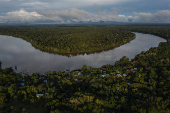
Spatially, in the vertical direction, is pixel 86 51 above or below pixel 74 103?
above

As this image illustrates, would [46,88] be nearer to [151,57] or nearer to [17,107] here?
[17,107]

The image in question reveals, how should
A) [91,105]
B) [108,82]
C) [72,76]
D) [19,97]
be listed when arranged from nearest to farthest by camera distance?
1. [91,105]
2. [19,97]
3. [108,82]
4. [72,76]

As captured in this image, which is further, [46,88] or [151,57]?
[151,57]

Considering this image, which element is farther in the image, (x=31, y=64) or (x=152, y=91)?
(x=31, y=64)

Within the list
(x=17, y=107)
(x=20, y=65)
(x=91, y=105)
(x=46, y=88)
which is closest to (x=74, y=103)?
(x=91, y=105)

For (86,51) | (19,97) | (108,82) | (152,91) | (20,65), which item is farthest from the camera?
(86,51)

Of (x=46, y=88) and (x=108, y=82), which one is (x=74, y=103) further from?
(x=108, y=82)

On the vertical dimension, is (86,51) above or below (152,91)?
above

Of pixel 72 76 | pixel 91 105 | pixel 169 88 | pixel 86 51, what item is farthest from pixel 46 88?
pixel 86 51

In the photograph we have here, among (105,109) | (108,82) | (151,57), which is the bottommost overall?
(105,109)
